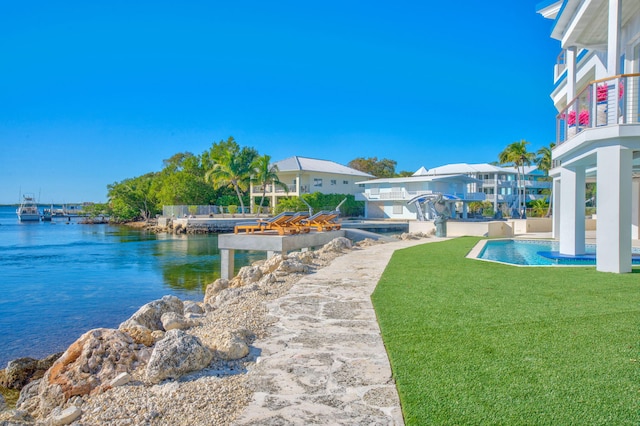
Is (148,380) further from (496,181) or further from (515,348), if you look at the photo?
(496,181)

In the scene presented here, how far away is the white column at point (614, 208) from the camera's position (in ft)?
27.5

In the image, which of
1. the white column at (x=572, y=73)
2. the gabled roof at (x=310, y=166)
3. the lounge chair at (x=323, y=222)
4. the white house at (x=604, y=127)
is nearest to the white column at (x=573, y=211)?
the white house at (x=604, y=127)

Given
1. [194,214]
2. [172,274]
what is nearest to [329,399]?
[172,274]

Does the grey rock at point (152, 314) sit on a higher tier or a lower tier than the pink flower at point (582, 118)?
lower

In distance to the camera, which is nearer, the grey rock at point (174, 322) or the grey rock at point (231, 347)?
the grey rock at point (231, 347)

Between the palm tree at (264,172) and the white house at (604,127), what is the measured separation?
34.1 meters

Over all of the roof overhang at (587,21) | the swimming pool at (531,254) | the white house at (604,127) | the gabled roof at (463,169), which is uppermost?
the gabled roof at (463,169)

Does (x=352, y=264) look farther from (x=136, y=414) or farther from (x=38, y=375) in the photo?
(x=136, y=414)

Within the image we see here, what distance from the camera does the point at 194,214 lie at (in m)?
48.2

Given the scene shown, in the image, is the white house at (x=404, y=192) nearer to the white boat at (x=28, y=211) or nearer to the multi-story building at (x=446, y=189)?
the multi-story building at (x=446, y=189)

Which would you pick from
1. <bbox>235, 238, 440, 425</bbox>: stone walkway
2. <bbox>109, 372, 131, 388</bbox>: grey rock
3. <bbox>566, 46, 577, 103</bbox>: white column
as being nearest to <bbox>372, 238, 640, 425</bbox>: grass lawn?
<bbox>235, 238, 440, 425</bbox>: stone walkway

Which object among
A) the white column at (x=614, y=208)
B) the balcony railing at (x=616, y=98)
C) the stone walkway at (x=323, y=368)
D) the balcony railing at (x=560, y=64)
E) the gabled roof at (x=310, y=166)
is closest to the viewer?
the stone walkway at (x=323, y=368)

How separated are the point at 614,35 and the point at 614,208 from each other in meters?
3.42

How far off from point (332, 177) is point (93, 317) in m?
41.4
